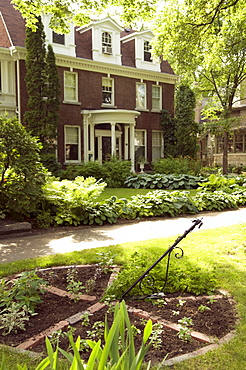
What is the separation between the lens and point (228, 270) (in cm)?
483

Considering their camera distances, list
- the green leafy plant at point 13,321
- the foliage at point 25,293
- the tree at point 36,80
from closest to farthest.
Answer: the green leafy plant at point 13,321, the foliage at point 25,293, the tree at point 36,80

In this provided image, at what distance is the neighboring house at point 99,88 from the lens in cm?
1931

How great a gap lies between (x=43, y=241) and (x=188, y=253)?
2.65 meters

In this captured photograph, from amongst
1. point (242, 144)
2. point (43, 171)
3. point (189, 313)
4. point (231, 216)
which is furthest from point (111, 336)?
point (242, 144)

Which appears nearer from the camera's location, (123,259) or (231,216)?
(123,259)

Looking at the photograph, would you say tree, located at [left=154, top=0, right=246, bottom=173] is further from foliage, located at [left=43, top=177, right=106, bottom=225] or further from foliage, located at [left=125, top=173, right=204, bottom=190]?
foliage, located at [left=43, top=177, right=106, bottom=225]

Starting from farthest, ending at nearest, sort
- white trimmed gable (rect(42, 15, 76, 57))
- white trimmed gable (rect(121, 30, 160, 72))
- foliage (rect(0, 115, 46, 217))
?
white trimmed gable (rect(121, 30, 160, 72))
white trimmed gable (rect(42, 15, 76, 57))
foliage (rect(0, 115, 46, 217))

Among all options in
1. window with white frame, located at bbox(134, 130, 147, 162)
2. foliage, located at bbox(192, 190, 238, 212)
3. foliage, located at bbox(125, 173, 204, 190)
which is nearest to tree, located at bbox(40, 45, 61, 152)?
foliage, located at bbox(125, 173, 204, 190)

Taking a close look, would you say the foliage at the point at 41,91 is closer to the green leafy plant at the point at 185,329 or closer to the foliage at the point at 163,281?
the foliage at the point at 163,281

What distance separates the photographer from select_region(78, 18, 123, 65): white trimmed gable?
21.9m

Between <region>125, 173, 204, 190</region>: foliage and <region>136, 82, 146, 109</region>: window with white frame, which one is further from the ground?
<region>136, 82, 146, 109</region>: window with white frame

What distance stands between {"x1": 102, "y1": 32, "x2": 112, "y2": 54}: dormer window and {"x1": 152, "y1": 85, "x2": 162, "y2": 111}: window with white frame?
13.5 ft

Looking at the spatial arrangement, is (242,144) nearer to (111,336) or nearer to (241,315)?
(241,315)

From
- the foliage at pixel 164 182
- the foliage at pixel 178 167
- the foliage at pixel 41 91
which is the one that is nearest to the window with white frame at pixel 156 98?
the foliage at pixel 178 167
